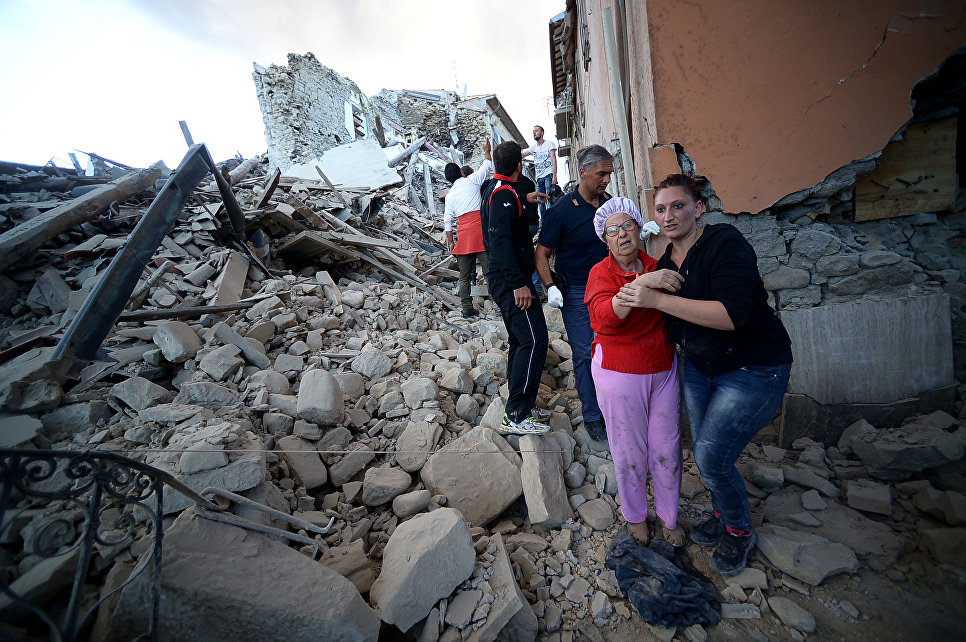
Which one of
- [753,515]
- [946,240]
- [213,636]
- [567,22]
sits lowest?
[753,515]

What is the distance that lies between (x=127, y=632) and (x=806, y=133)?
4187 mm

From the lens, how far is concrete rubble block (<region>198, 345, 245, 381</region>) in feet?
9.93

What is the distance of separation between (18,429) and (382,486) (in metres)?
2.08

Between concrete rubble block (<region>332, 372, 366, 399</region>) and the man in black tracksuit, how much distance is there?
1330 millimetres

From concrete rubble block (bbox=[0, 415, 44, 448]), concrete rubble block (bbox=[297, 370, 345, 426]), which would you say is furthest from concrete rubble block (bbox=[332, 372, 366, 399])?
concrete rubble block (bbox=[0, 415, 44, 448])

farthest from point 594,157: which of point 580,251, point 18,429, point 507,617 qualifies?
point 18,429

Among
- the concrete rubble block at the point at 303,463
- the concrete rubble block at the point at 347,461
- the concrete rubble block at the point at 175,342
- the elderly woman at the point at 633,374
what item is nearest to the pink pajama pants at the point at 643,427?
the elderly woman at the point at 633,374

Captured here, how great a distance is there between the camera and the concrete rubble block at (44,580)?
4.15 feet

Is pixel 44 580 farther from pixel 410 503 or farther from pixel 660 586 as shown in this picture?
pixel 660 586

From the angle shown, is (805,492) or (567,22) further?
(567,22)

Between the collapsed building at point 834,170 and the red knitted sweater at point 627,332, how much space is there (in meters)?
1.30

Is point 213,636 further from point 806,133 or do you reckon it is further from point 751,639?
point 806,133

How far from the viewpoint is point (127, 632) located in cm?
138

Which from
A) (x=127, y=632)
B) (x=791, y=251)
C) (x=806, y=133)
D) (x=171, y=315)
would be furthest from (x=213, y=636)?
(x=806, y=133)
